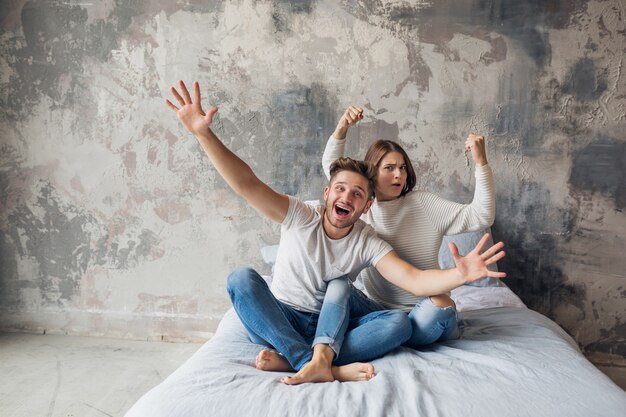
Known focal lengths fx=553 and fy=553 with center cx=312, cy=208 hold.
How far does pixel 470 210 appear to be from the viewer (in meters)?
2.17

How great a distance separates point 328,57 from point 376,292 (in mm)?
1457

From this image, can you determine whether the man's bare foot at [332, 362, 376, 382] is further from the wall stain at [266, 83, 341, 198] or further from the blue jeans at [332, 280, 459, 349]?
the wall stain at [266, 83, 341, 198]

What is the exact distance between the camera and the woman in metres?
2.12

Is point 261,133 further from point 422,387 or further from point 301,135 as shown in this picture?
point 422,387

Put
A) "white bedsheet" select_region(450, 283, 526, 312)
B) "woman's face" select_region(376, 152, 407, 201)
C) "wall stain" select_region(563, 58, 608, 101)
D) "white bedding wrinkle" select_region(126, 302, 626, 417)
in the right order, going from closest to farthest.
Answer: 1. "white bedding wrinkle" select_region(126, 302, 626, 417)
2. "woman's face" select_region(376, 152, 407, 201)
3. "white bedsheet" select_region(450, 283, 526, 312)
4. "wall stain" select_region(563, 58, 608, 101)

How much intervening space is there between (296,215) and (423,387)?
2.50 feet

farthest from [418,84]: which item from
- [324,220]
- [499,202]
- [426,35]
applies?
[324,220]

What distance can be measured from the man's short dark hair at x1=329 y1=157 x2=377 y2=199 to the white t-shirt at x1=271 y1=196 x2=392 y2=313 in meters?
0.17

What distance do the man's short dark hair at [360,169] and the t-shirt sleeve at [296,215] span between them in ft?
0.51

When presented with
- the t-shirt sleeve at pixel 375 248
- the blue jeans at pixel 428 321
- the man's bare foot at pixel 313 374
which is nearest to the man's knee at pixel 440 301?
the blue jeans at pixel 428 321

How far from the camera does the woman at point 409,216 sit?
2.12m

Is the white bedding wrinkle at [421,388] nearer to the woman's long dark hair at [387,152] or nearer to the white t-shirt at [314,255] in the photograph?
the white t-shirt at [314,255]

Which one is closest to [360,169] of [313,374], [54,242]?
[313,374]

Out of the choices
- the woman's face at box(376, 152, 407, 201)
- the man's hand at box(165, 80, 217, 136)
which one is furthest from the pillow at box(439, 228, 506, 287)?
the man's hand at box(165, 80, 217, 136)
